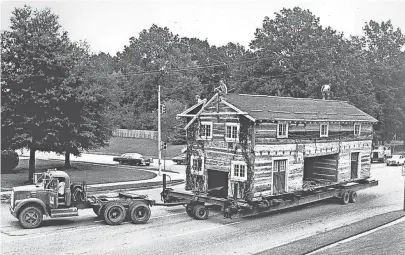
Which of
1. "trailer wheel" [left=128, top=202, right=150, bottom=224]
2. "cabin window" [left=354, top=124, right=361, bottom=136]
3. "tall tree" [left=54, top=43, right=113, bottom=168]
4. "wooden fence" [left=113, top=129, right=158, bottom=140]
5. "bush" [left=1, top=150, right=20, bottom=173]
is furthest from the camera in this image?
"wooden fence" [left=113, top=129, right=158, bottom=140]

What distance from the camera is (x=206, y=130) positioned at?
26.5m

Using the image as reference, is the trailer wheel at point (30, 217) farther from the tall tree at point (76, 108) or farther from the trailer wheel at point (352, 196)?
the trailer wheel at point (352, 196)

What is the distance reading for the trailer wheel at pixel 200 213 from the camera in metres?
23.9

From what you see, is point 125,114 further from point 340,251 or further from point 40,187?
point 340,251

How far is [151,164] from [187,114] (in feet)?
94.1

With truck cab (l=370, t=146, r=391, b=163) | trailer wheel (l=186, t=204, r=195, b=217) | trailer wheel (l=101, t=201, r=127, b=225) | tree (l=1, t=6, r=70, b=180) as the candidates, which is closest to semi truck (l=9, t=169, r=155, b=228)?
trailer wheel (l=101, t=201, r=127, b=225)

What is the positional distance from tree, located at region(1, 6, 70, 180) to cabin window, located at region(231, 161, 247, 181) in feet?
47.4

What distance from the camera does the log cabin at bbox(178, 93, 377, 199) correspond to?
24.2m

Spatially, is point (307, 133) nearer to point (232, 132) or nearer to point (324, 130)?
point (324, 130)

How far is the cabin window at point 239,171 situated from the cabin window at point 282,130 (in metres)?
2.61

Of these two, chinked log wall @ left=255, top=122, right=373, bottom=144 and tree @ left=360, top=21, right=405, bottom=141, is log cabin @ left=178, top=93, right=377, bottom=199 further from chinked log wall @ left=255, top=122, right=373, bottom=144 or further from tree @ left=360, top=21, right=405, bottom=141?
tree @ left=360, top=21, right=405, bottom=141

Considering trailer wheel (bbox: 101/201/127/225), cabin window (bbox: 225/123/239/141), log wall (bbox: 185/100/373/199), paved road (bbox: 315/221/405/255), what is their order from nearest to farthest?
paved road (bbox: 315/221/405/255) → trailer wheel (bbox: 101/201/127/225) → log wall (bbox: 185/100/373/199) → cabin window (bbox: 225/123/239/141)

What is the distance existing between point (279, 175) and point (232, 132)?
3494 millimetres

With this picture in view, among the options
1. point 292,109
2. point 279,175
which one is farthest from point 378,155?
point 279,175
